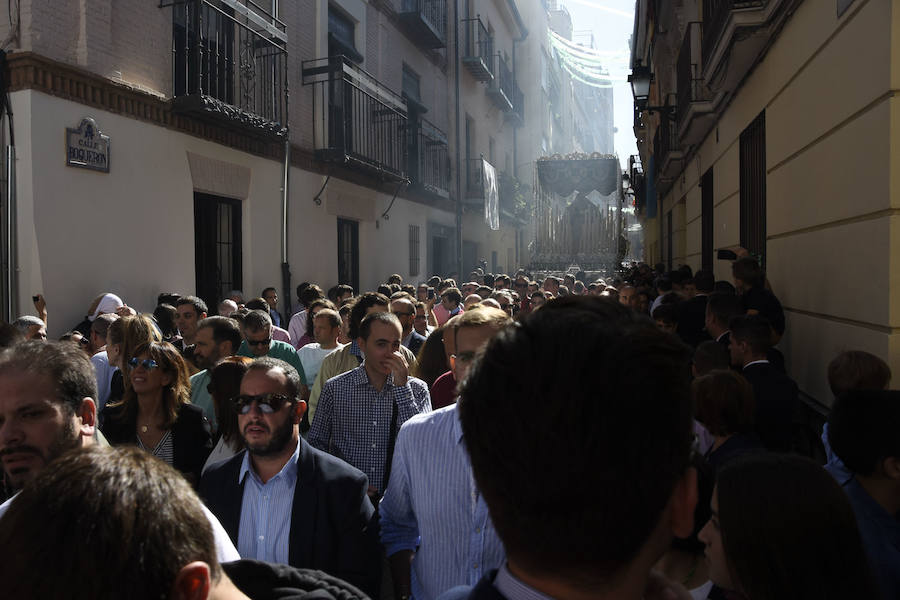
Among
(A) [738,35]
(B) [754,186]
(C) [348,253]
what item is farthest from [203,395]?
(C) [348,253]

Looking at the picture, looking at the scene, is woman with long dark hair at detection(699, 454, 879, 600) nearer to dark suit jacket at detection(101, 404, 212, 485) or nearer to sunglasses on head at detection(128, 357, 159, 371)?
dark suit jacket at detection(101, 404, 212, 485)

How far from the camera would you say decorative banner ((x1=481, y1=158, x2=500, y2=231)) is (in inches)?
895

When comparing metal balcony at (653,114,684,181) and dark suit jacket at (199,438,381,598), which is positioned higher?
metal balcony at (653,114,684,181)

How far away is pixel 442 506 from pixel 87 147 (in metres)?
7.06

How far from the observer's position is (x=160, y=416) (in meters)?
3.73

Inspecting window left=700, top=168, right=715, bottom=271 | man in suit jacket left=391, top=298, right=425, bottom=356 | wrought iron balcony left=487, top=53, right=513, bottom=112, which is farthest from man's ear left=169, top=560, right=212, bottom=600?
wrought iron balcony left=487, top=53, right=513, bottom=112

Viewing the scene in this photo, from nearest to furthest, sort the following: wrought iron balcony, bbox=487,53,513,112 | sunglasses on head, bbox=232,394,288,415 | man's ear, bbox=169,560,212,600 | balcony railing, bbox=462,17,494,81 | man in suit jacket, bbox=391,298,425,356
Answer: man's ear, bbox=169,560,212,600 < sunglasses on head, bbox=232,394,288,415 < man in suit jacket, bbox=391,298,425,356 < balcony railing, bbox=462,17,494,81 < wrought iron balcony, bbox=487,53,513,112

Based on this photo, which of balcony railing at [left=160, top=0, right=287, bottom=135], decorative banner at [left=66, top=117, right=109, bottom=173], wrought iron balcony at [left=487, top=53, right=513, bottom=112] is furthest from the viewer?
wrought iron balcony at [left=487, top=53, right=513, bottom=112]

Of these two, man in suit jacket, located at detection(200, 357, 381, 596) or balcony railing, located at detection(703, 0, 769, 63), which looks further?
balcony railing, located at detection(703, 0, 769, 63)

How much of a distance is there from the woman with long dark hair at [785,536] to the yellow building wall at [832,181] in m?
2.35

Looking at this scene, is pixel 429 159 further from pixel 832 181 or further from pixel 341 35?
pixel 832 181

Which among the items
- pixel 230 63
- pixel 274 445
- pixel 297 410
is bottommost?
pixel 274 445

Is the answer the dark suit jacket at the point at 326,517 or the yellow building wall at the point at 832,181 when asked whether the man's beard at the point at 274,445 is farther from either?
the yellow building wall at the point at 832,181

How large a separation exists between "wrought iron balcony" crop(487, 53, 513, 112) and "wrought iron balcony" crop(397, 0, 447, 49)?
183 inches
